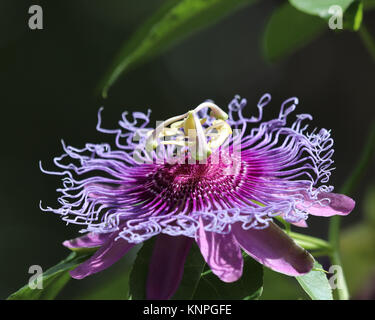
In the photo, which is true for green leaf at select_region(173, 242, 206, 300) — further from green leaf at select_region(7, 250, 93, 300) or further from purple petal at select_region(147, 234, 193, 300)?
green leaf at select_region(7, 250, 93, 300)

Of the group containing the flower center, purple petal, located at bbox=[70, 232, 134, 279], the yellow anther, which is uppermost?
the yellow anther

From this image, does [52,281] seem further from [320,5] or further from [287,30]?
[287,30]

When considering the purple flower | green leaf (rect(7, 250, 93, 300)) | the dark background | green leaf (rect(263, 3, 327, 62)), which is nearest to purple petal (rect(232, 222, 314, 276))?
the purple flower

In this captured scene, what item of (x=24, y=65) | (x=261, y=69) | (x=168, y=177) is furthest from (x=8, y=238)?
(x=168, y=177)

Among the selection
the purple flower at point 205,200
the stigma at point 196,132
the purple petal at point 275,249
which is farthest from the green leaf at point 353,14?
the purple petal at point 275,249
